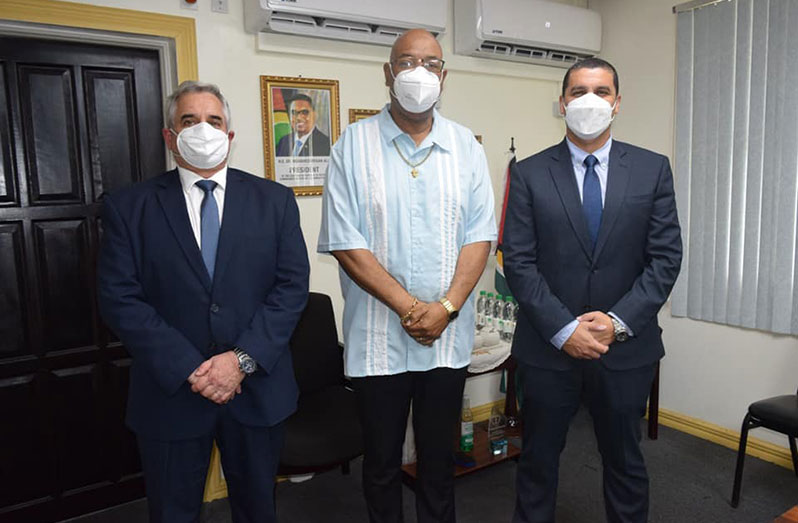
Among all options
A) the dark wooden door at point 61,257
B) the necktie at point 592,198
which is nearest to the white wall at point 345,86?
the dark wooden door at point 61,257

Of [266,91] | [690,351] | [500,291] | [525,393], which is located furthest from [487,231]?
[690,351]

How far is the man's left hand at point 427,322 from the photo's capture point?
5.34 ft

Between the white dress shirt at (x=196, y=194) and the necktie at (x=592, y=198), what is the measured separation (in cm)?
108

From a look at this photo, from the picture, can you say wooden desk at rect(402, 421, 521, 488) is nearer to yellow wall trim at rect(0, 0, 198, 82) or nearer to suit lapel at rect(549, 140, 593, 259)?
suit lapel at rect(549, 140, 593, 259)

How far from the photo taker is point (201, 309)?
157 centimetres

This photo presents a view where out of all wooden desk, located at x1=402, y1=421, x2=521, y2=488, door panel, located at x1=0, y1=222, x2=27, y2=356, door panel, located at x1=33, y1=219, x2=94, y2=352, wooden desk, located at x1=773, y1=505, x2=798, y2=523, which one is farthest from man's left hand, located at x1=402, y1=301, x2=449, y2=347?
door panel, located at x1=0, y1=222, x2=27, y2=356

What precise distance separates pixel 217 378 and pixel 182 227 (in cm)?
41

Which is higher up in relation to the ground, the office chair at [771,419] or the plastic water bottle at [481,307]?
the plastic water bottle at [481,307]

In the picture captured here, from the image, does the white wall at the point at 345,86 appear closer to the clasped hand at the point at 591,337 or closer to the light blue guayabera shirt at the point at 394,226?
the light blue guayabera shirt at the point at 394,226

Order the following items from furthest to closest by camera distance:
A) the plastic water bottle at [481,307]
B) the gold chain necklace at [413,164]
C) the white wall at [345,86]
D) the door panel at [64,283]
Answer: the plastic water bottle at [481,307], the white wall at [345,86], the door panel at [64,283], the gold chain necklace at [413,164]

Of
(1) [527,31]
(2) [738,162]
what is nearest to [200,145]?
(1) [527,31]

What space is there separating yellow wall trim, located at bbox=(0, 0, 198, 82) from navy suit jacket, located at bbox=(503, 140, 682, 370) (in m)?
1.51

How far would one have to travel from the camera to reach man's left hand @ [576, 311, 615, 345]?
178 cm

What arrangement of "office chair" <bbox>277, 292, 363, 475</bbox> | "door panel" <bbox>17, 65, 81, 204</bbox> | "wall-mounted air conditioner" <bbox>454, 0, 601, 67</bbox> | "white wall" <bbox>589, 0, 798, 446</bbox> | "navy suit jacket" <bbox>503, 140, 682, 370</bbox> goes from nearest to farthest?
"navy suit jacket" <bbox>503, 140, 682, 370</bbox>, "office chair" <bbox>277, 292, 363, 475</bbox>, "door panel" <bbox>17, 65, 81, 204</bbox>, "white wall" <bbox>589, 0, 798, 446</bbox>, "wall-mounted air conditioner" <bbox>454, 0, 601, 67</bbox>
